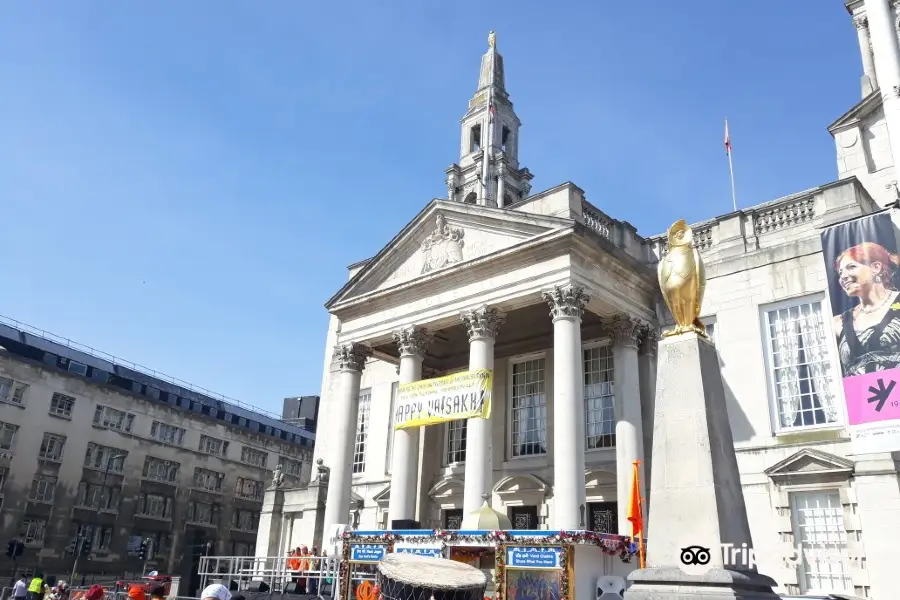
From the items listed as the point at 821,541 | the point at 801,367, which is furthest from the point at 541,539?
the point at 801,367

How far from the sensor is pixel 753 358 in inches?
819

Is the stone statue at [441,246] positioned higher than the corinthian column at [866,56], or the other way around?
the corinthian column at [866,56]

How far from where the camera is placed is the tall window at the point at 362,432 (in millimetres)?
29188

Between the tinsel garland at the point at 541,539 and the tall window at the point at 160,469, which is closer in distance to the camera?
the tinsel garland at the point at 541,539

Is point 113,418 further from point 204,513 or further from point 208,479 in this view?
point 204,513

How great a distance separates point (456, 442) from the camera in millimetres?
26969

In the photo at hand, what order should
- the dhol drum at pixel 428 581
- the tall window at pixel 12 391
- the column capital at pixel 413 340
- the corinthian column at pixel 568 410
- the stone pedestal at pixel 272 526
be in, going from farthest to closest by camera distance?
the tall window at pixel 12 391, the stone pedestal at pixel 272 526, the column capital at pixel 413 340, the corinthian column at pixel 568 410, the dhol drum at pixel 428 581

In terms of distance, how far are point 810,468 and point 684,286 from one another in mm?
10953

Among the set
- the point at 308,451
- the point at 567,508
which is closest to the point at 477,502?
the point at 567,508

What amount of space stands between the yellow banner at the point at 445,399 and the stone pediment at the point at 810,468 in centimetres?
774

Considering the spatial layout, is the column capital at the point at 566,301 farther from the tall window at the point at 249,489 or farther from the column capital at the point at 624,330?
the tall window at the point at 249,489


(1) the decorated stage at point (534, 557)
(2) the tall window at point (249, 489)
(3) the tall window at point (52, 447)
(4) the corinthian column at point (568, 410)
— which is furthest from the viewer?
(2) the tall window at point (249, 489)

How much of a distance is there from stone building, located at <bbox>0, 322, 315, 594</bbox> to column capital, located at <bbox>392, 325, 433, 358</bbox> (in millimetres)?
17720

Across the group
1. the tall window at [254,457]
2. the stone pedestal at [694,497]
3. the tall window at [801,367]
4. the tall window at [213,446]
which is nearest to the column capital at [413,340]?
the tall window at [801,367]
